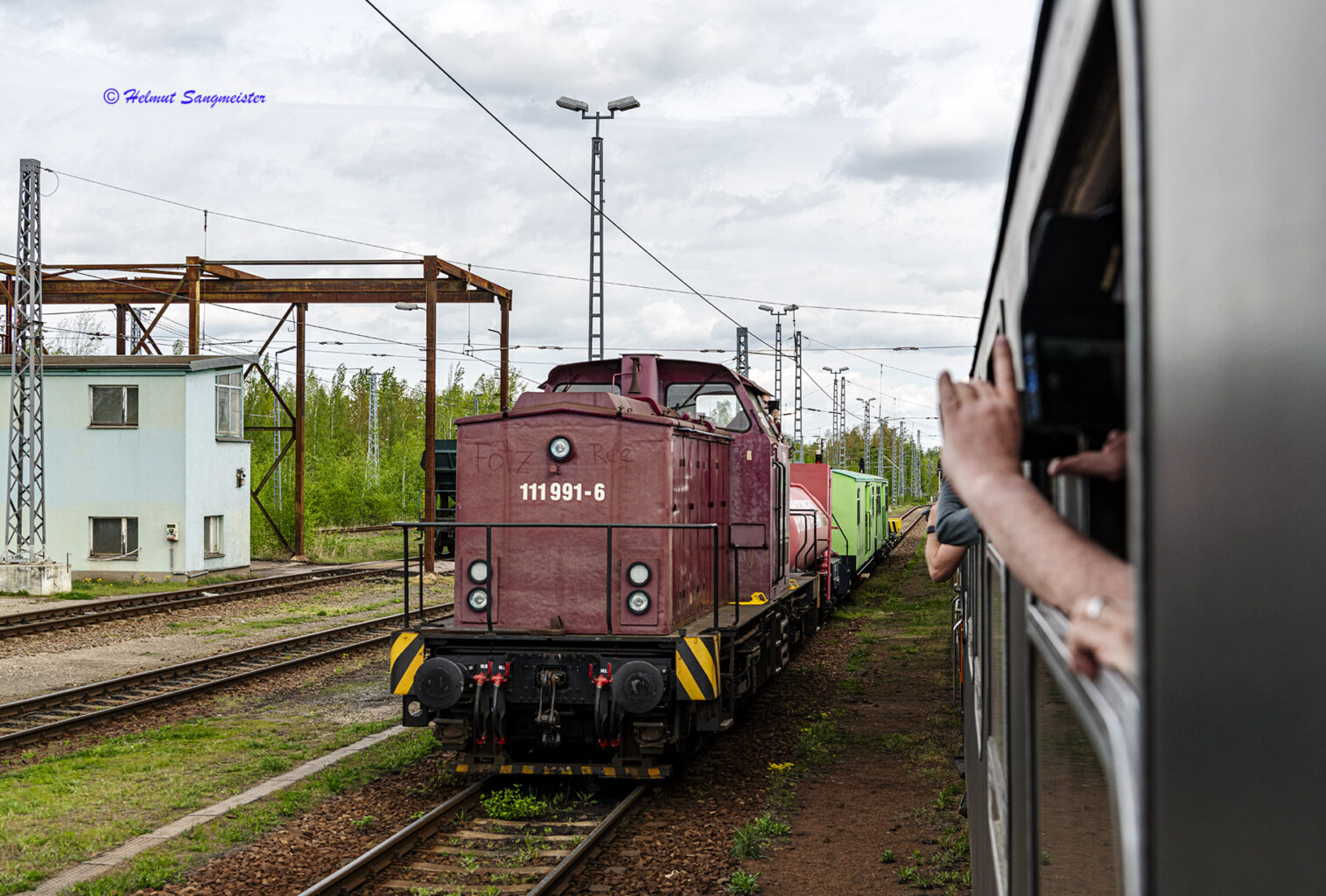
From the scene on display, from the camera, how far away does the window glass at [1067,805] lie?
1.52 meters

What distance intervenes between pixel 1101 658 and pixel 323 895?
5.97 metres

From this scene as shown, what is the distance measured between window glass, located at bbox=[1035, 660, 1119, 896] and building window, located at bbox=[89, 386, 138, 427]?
26750mm

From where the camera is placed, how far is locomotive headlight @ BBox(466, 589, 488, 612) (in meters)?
8.58

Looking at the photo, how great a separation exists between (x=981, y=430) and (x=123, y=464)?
27.1 m

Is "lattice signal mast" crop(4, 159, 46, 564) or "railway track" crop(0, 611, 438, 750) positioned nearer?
"railway track" crop(0, 611, 438, 750)

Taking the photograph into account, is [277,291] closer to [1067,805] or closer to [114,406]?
[114,406]

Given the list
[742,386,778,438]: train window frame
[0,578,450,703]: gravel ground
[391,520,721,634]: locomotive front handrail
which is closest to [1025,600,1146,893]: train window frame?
[391,520,721,634]: locomotive front handrail

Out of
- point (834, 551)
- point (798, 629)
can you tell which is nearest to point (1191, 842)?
point (798, 629)

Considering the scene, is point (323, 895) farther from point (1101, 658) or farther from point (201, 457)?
point (201, 457)

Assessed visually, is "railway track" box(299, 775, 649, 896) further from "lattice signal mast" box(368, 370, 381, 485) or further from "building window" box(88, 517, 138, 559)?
"lattice signal mast" box(368, 370, 381, 485)

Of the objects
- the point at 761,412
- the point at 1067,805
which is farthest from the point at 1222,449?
the point at 761,412

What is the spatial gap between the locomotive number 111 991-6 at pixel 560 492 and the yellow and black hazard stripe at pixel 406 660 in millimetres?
1311

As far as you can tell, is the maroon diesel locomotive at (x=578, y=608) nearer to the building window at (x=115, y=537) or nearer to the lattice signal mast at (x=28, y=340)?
the lattice signal mast at (x=28, y=340)

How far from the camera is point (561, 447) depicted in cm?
845
